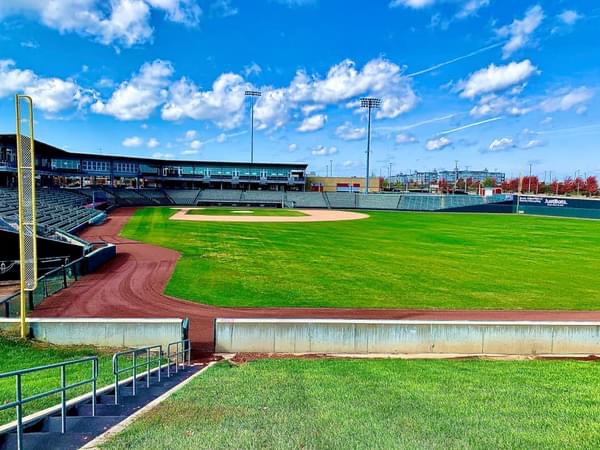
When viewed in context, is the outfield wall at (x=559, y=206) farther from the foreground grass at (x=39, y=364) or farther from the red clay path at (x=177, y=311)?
the foreground grass at (x=39, y=364)

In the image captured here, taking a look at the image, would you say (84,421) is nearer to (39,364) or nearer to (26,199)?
(39,364)

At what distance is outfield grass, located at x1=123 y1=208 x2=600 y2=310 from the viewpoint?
20.0 metres

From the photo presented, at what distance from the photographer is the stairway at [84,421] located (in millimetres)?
5328

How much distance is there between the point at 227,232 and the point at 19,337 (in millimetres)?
32130

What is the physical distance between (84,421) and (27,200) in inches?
396

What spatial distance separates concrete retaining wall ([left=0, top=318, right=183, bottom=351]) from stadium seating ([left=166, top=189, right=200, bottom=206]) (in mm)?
84636

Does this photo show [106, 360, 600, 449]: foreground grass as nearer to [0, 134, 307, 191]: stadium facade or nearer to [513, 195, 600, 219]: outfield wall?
[0, 134, 307, 191]: stadium facade

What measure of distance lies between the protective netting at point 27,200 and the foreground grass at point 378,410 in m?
7.63

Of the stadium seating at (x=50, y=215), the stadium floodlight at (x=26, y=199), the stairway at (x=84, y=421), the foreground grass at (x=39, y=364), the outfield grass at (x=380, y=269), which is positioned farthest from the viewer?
the stadium seating at (x=50, y=215)

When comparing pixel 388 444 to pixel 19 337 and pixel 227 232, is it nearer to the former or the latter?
pixel 19 337

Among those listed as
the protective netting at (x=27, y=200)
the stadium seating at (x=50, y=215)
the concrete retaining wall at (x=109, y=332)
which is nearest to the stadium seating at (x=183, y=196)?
the stadium seating at (x=50, y=215)

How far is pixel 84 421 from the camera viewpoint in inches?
250

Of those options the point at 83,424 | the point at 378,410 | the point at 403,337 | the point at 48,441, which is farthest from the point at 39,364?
the point at 403,337

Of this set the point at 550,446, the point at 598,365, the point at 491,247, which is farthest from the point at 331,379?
the point at 491,247
